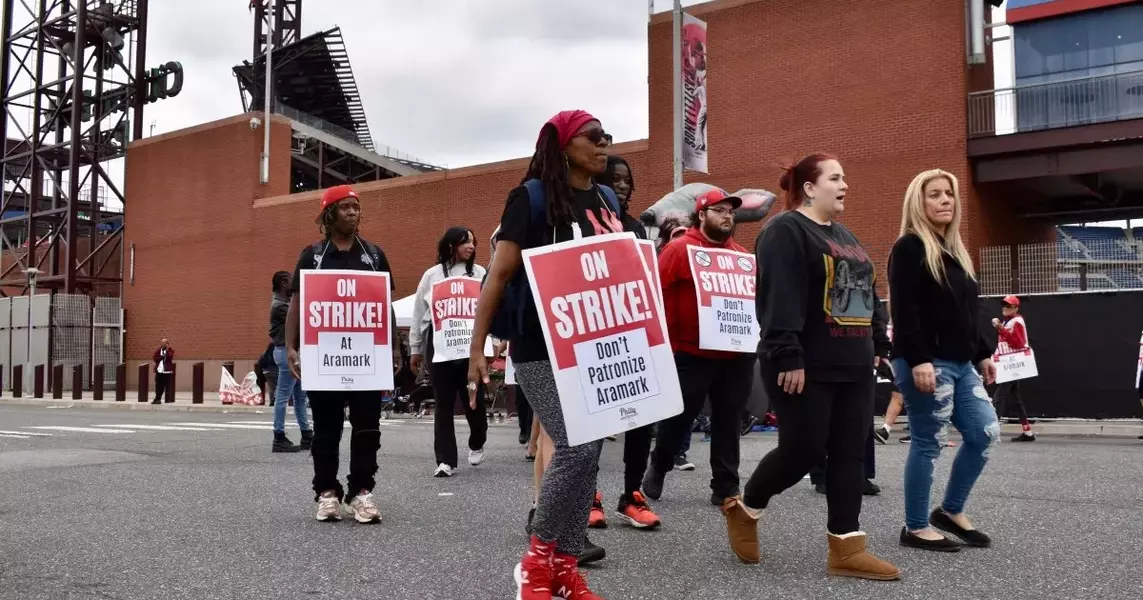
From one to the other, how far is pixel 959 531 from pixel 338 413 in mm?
3468

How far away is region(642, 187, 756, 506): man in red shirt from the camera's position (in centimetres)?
580

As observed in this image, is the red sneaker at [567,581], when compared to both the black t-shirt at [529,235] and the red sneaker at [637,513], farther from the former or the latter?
the red sneaker at [637,513]

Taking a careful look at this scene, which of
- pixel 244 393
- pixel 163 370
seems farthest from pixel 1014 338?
pixel 163 370

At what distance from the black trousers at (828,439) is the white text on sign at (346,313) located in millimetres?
2794

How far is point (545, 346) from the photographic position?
3605mm

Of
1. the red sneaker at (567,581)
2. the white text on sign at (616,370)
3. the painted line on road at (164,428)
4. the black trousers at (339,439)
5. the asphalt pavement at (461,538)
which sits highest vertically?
the white text on sign at (616,370)

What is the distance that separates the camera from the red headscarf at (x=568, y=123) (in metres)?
3.79

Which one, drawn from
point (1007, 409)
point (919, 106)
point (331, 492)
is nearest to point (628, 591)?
point (331, 492)

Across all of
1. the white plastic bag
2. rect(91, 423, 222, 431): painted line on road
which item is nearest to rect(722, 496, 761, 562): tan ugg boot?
rect(91, 423, 222, 431): painted line on road

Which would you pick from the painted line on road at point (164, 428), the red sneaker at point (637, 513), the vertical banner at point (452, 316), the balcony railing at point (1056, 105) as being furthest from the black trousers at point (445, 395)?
the balcony railing at point (1056, 105)

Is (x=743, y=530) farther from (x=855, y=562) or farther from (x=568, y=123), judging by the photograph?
(x=568, y=123)

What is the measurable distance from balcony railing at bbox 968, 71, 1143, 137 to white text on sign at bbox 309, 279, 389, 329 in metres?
19.6

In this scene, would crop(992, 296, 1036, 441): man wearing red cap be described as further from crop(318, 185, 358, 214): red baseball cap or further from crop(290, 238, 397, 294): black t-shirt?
crop(318, 185, 358, 214): red baseball cap

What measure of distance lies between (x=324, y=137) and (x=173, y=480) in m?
33.4
